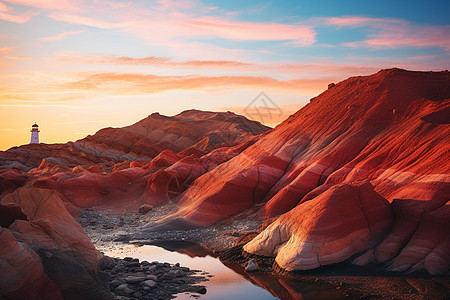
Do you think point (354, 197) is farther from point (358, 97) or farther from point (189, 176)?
point (189, 176)

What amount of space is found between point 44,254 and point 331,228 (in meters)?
12.9

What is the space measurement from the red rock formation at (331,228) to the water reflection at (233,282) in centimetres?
118

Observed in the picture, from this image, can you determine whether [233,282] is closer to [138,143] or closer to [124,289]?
[124,289]

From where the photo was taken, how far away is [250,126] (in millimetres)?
117062

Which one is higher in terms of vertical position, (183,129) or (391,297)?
(183,129)

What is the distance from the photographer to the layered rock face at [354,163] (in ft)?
71.0

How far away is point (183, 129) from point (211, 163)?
6895cm

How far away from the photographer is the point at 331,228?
2134 cm

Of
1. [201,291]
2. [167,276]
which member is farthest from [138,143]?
[201,291]

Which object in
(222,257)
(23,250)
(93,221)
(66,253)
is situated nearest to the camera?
(23,250)

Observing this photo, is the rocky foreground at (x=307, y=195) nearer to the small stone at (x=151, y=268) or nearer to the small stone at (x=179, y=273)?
the small stone at (x=151, y=268)

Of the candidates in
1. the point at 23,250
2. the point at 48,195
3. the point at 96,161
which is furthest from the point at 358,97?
the point at 96,161

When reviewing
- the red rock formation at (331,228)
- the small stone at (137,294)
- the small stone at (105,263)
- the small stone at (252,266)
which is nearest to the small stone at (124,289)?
the small stone at (137,294)

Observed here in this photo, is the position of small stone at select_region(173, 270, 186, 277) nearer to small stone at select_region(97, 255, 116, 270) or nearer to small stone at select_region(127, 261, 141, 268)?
small stone at select_region(127, 261, 141, 268)
